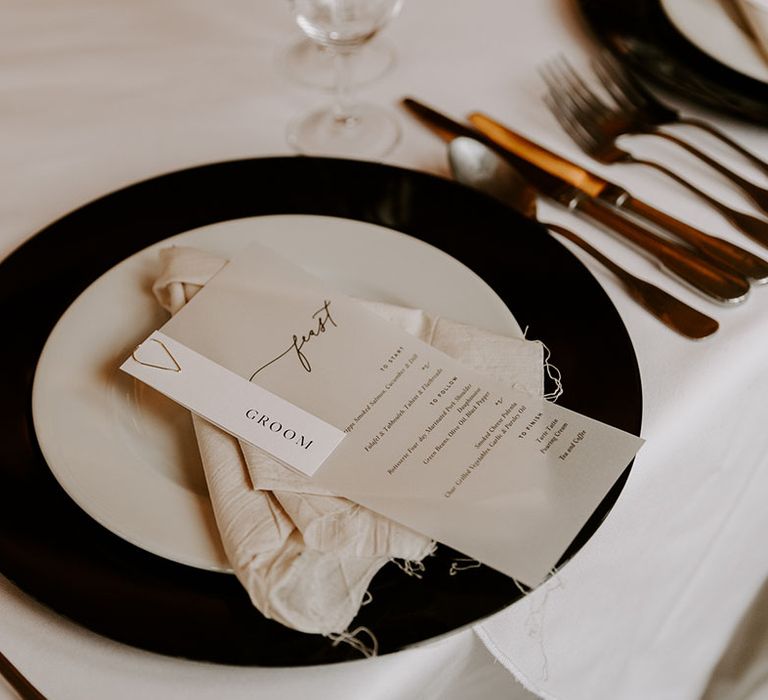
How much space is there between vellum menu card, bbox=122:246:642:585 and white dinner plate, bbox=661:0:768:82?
403 mm

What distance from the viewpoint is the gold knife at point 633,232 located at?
0.56 meters

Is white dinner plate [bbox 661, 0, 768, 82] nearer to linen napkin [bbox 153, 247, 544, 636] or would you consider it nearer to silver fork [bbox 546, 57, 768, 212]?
silver fork [bbox 546, 57, 768, 212]

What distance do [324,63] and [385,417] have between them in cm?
44

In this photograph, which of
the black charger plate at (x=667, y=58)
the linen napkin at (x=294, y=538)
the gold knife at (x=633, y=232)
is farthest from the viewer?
the black charger plate at (x=667, y=58)

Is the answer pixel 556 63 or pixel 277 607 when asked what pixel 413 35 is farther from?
pixel 277 607

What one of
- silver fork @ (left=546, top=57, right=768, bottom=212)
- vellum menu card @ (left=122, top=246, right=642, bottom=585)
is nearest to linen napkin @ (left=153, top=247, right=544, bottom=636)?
vellum menu card @ (left=122, top=246, right=642, bottom=585)

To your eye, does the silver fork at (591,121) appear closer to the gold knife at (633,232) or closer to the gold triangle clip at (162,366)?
the gold knife at (633,232)

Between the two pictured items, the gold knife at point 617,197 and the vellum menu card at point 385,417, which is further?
the gold knife at point 617,197

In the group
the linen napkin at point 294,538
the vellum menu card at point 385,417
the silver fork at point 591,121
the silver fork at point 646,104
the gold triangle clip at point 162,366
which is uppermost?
the silver fork at point 646,104

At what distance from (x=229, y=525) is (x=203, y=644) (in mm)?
54

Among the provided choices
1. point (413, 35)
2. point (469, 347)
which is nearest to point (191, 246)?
point (469, 347)

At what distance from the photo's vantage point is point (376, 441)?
1.43 ft

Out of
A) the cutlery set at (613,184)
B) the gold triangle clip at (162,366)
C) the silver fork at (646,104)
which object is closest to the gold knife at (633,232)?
the cutlery set at (613,184)

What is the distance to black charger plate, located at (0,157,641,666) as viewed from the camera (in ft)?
1.23
